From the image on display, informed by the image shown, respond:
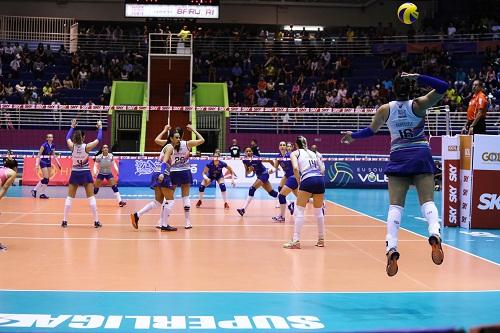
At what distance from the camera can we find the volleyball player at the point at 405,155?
7.59 metres

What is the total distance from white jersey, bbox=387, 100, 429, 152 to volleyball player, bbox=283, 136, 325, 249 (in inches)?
167

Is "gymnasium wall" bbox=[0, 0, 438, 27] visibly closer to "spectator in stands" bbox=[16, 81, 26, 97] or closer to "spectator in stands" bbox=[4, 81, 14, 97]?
"spectator in stands" bbox=[4, 81, 14, 97]

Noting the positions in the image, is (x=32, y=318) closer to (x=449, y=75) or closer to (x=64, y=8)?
(x=449, y=75)

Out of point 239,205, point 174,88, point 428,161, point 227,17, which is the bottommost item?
point 239,205

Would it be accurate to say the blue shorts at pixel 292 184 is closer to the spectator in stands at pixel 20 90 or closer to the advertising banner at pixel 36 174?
the advertising banner at pixel 36 174

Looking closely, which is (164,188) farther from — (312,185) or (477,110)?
(477,110)

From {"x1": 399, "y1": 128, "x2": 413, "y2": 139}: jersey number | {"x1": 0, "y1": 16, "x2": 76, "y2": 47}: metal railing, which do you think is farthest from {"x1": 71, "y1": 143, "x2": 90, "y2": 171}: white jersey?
{"x1": 0, "y1": 16, "x2": 76, "y2": 47}: metal railing

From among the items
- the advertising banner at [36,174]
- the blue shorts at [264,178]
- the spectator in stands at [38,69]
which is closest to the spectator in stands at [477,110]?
the blue shorts at [264,178]

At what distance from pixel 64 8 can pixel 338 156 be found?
23.3 m

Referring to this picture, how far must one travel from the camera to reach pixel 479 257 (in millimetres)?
11273

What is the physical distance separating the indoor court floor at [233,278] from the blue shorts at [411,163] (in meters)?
1.56

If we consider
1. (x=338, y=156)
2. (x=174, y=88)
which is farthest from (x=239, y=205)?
(x=174, y=88)

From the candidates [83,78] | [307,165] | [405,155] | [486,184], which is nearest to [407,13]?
[307,165]

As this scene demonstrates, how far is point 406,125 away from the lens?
25.3 ft
